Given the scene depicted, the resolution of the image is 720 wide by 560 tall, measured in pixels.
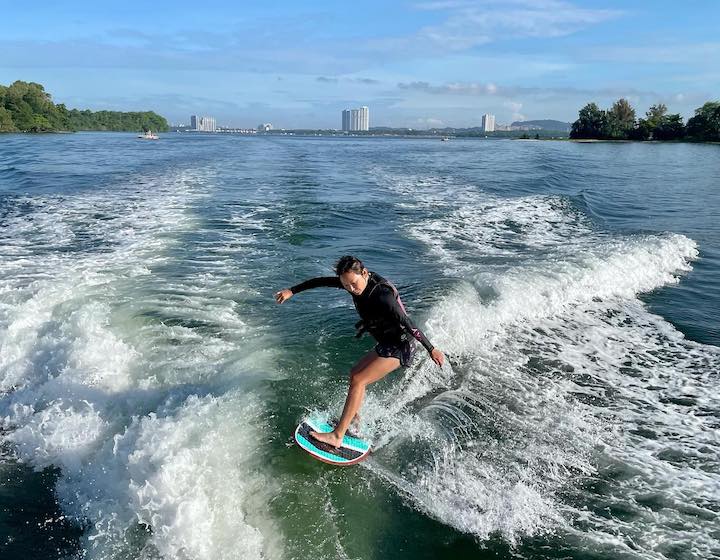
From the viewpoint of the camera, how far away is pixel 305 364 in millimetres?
7551

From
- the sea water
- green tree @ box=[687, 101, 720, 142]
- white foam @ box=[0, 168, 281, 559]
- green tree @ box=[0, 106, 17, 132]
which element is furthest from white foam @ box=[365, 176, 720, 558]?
green tree @ box=[0, 106, 17, 132]

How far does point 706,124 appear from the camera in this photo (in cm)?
11031

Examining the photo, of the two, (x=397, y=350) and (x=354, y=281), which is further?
(x=397, y=350)

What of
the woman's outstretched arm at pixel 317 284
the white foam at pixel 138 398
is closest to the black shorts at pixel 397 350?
the woman's outstretched arm at pixel 317 284

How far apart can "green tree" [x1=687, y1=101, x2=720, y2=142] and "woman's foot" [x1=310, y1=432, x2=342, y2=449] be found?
12900cm

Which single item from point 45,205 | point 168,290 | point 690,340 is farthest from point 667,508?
point 45,205

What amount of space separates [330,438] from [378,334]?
1.22 m

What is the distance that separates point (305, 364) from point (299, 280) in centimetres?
401

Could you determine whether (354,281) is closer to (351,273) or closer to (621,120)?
(351,273)

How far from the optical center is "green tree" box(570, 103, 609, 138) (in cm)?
13325

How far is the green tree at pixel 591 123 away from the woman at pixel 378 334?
474 ft

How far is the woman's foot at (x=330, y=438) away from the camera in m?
5.58

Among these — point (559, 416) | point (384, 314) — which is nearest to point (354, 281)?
point (384, 314)

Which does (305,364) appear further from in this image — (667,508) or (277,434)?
(667,508)
